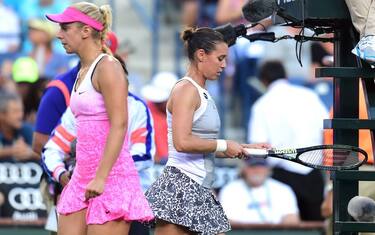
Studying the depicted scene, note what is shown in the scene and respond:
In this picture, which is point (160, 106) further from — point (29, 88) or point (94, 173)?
point (94, 173)

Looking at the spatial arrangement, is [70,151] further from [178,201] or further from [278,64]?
[278,64]

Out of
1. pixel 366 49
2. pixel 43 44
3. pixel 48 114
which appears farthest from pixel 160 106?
pixel 366 49

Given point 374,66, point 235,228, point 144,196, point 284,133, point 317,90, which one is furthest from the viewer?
point 317,90

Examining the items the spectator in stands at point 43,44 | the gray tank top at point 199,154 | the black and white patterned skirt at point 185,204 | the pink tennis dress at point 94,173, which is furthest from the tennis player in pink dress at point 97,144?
the spectator in stands at point 43,44

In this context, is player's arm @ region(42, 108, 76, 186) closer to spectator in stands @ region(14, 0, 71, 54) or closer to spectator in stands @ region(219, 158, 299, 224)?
spectator in stands @ region(219, 158, 299, 224)

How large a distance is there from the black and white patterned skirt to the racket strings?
0.69m

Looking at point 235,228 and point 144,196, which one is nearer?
point 144,196

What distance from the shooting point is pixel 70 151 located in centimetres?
747

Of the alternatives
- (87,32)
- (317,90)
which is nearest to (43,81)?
(317,90)

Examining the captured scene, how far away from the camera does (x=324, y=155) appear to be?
21.4 ft

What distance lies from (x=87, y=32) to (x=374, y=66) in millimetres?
1705

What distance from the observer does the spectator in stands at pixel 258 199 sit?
11.3 m

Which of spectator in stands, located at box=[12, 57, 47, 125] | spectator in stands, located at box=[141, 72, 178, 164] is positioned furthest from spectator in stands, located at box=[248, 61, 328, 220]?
spectator in stands, located at box=[12, 57, 47, 125]

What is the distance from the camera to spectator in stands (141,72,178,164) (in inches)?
471
